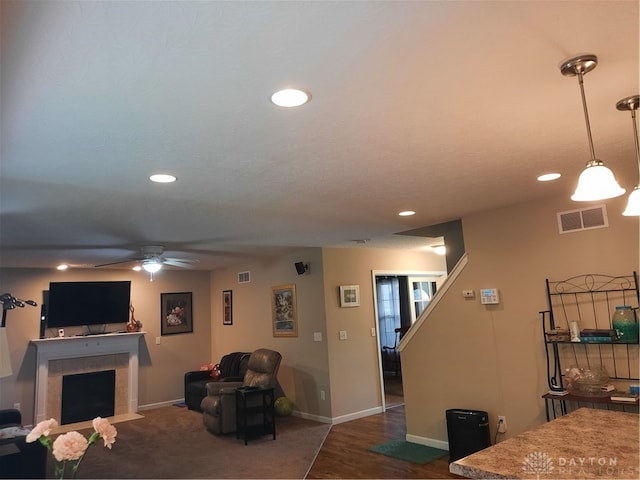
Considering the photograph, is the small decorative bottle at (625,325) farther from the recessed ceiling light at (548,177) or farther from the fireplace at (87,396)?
the fireplace at (87,396)

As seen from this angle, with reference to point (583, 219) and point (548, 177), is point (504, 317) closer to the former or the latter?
point (583, 219)

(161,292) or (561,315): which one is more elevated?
(161,292)

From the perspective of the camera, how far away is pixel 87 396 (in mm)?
6934

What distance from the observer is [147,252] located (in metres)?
5.04

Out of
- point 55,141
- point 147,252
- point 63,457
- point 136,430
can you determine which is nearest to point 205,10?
point 55,141

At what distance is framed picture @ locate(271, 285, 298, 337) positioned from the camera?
257 inches

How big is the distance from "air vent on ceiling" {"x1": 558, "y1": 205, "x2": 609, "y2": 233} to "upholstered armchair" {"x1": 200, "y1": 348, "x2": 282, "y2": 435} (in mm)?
3783

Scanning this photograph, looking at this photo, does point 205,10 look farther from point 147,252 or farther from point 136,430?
point 136,430

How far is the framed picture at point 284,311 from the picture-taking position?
Result: 653cm

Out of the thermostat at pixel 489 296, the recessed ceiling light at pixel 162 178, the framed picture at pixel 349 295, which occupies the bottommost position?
the thermostat at pixel 489 296

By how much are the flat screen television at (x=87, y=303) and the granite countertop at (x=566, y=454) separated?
6.72 metres

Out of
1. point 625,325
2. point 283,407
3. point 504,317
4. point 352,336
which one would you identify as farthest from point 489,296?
point 283,407

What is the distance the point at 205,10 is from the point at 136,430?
20.3 ft

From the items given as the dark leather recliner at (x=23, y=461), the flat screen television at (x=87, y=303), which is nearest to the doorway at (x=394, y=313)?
the flat screen television at (x=87, y=303)
